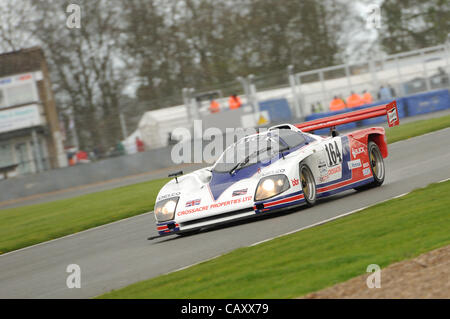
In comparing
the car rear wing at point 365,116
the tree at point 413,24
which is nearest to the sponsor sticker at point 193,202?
the car rear wing at point 365,116

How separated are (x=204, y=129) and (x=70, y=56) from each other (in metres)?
15.5

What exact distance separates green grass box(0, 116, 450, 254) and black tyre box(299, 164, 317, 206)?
519cm

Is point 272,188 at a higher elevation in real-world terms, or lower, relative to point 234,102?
lower

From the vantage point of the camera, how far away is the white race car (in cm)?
973

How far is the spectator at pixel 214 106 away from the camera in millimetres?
29000

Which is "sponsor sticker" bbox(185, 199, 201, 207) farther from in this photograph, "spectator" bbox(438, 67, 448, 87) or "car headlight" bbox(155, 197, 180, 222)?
"spectator" bbox(438, 67, 448, 87)

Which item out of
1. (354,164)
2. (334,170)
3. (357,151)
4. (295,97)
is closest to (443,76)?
(295,97)

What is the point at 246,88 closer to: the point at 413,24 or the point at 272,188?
the point at 272,188

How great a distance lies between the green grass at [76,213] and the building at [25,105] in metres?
12.8

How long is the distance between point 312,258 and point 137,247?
3722mm

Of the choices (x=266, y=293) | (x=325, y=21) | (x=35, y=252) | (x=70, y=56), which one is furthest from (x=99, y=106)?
(x=266, y=293)

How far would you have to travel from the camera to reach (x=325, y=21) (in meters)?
48.1

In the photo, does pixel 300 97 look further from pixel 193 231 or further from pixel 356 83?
pixel 193 231

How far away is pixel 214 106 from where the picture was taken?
29.1m
